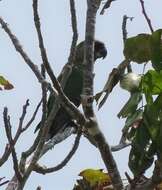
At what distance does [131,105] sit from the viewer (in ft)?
5.41

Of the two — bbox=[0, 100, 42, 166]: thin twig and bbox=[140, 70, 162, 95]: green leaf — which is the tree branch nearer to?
bbox=[140, 70, 162, 95]: green leaf

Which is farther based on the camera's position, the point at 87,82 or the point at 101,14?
the point at 101,14

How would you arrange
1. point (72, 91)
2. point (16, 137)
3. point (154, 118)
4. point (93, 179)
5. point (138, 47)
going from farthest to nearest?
point (72, 91) → point (16, 137) → point (93, 179) → point (138, 47) → point (154, 118)

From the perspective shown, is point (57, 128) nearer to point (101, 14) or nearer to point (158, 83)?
point (101, 14)

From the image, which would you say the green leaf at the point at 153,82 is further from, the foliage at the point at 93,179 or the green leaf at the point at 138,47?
the foliage at the point at 93,179

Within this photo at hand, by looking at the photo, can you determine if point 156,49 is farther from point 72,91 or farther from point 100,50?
point 100,50

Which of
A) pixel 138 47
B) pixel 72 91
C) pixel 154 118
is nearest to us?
pixel 154 118

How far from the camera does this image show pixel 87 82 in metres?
1.86

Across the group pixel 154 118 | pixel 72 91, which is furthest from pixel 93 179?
pixel 72 91

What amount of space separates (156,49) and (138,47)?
11cm

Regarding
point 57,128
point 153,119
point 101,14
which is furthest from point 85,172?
point 57,128

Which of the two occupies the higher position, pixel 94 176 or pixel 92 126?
pixel 92 126

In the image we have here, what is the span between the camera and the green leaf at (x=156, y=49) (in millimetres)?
1638

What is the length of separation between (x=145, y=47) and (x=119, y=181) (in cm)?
48
